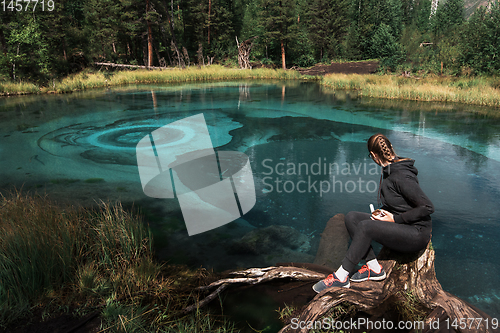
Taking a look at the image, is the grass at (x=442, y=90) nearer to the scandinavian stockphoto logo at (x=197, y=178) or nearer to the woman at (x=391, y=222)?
the scandinavian stockphoto logo at (x=197, y=178)

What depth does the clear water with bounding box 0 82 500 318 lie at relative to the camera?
145 inches

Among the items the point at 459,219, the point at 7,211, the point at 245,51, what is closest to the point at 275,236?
the point at 459,219

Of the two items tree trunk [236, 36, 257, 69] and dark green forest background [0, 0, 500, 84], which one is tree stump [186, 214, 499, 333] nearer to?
dark green forest background [0, 0, 500, 84]

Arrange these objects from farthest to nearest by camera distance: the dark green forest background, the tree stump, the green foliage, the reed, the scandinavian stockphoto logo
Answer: the green foliage < the dark green forest background < the reed < the scandinavian stockphoto logo < the tree stump

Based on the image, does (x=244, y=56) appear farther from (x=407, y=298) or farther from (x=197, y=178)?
(x=407, y=298)

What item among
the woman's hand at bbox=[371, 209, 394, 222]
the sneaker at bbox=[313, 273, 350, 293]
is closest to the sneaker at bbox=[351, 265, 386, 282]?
the sneaker at bbox=[313, 273, 350, 293]

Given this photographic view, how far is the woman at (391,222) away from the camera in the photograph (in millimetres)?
2283

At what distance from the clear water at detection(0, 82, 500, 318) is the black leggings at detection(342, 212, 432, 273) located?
1113 mm

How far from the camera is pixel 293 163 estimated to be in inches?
260

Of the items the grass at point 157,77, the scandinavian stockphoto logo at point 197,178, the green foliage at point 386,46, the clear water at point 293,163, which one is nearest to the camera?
the clear water at point 293,163

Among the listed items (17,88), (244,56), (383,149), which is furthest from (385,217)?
(244,56)

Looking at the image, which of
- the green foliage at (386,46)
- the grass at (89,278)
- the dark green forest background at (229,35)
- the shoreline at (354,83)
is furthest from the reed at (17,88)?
the green foliage at (386,46)

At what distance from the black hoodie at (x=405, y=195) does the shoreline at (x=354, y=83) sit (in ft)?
44.3

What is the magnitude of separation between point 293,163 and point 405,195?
4.31m
